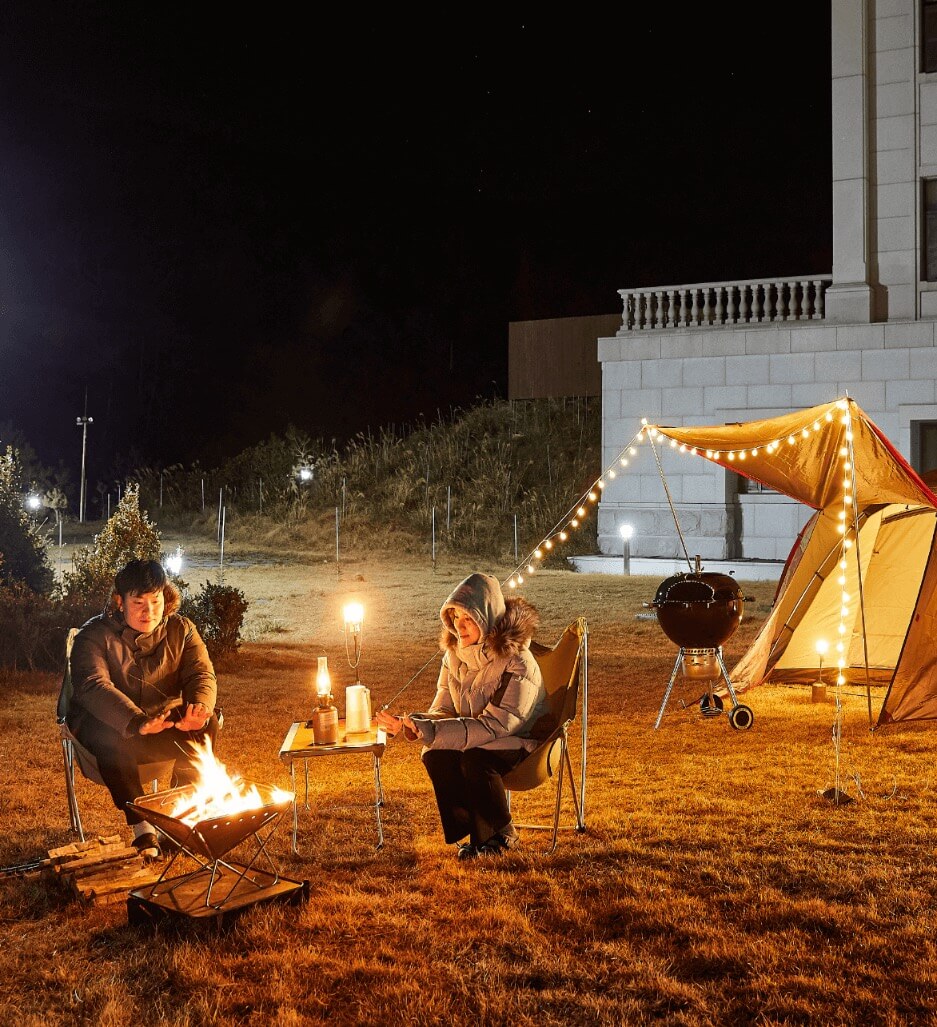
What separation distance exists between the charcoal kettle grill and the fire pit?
147 inches

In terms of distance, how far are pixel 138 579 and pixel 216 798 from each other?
1.15 metres

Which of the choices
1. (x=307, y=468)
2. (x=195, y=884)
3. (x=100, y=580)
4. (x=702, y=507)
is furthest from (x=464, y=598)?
(x=307, y=468)

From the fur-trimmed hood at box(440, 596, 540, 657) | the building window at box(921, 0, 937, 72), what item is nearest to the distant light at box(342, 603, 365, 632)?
the fur-trimmed hood at box(440, 596, 540, 657)

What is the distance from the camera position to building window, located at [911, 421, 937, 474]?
17.1 metres

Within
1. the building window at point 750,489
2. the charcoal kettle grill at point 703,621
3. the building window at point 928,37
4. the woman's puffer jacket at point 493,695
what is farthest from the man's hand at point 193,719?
the building window at point 928,37

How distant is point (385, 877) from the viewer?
4.40 m

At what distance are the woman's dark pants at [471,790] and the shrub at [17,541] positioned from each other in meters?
9.15

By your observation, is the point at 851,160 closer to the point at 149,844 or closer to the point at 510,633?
the point at 510,633

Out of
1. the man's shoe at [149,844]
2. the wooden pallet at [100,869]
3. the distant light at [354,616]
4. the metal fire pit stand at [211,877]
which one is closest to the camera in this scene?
the metal fire pit stand at [211,877]

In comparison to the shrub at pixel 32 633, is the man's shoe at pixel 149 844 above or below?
below

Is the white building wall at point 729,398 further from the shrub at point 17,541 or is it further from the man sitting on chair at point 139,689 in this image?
the man sitting on chair at point 139,689

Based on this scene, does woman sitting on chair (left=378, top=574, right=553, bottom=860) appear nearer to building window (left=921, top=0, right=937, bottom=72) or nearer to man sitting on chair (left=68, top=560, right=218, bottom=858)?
man sitting on chair (left=68, top=560, right=218, bottom=858)

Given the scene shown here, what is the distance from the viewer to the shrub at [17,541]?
12.7 meters

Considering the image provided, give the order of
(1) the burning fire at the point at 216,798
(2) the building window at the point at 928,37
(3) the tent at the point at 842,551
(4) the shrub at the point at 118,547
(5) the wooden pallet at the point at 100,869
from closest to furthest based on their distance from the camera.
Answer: (1) the burning fire at the point at 216,798 < (5) the wooden pallet at the point at 100,869 < (3) the tent at the point at 842,551 < (4) the shrub at the point at 118,547 < (2) the building window at the point at 928,37
